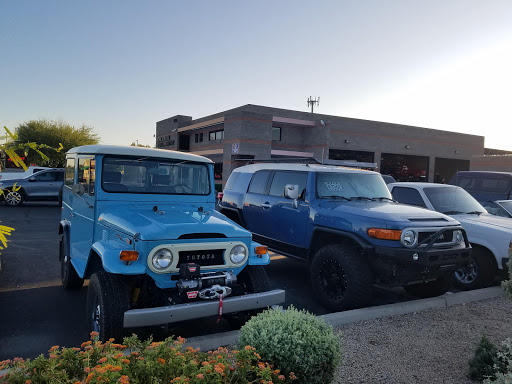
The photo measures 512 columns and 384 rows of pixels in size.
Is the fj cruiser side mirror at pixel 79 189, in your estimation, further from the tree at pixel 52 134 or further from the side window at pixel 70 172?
the tree at pixel 52 134

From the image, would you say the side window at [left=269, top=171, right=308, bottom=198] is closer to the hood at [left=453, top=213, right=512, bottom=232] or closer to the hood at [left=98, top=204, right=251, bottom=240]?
the hood at [left=98, top=204, right=251, bottom=240]

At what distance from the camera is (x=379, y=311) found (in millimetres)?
4977

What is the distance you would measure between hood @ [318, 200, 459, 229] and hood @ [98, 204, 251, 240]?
6.34ft

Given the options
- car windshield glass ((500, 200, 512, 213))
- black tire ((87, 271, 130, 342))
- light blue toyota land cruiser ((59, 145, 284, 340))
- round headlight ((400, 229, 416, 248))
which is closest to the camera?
black tire ((87, 271, 130, 342))

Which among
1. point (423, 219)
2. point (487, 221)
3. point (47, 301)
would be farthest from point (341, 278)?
point (47, 301)

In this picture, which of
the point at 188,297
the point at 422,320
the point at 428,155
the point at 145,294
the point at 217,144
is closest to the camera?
the point at 188,297

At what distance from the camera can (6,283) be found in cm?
609

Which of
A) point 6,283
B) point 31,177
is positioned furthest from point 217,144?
point 6,283

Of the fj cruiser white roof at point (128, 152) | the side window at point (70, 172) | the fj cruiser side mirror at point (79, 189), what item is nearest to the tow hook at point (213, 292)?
the fj cruiser white roof at point (128, 152)

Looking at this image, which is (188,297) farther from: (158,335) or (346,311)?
(346,311)

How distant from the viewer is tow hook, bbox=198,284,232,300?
370cm

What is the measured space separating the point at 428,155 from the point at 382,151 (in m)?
5.98

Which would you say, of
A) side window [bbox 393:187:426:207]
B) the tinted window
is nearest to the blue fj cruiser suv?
the tinted window

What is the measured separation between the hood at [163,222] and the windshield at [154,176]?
24 cm
